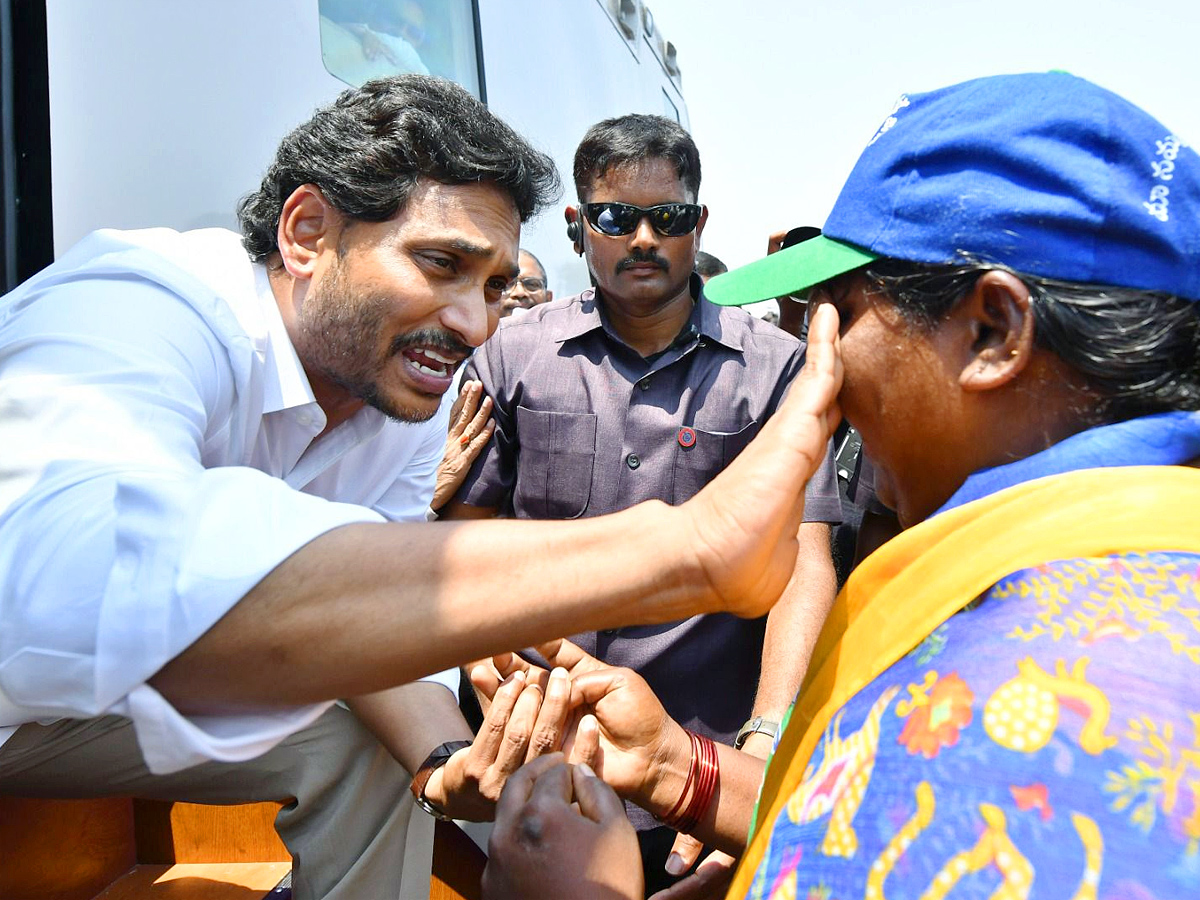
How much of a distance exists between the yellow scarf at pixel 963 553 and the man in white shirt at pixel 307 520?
125 mm

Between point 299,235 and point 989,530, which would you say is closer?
point 989,530

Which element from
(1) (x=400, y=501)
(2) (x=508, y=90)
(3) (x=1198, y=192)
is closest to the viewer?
(3) (x=1198, y=192)

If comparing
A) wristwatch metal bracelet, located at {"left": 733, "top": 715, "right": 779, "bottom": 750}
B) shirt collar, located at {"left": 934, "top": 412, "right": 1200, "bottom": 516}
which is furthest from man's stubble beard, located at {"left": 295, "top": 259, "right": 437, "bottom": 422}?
shirt collar, located at {"left": 934, "top": 412, "right": 1200, "bottom": 516}

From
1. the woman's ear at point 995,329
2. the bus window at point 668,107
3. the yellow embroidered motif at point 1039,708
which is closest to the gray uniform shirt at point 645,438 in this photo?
the woman's ear at point 995,329

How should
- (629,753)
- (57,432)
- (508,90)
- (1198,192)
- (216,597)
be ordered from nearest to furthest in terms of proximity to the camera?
(216,597) → (1198,192) → (57,432) → (629,753) → (508,90)

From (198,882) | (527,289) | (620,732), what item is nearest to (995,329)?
(620,732)

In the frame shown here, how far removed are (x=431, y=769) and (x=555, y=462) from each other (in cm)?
91

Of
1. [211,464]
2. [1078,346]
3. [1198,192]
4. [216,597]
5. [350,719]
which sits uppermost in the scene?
[1198,192]

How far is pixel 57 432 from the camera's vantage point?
1.15 meters

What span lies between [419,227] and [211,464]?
637 mm

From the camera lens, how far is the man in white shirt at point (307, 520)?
948 millimetres

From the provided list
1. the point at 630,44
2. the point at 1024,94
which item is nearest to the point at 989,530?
the point at 1024,94

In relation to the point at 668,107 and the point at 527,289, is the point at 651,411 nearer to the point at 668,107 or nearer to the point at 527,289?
the point at 527,289

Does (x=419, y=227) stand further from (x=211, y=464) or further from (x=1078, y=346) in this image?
(x=1078, y=346)
